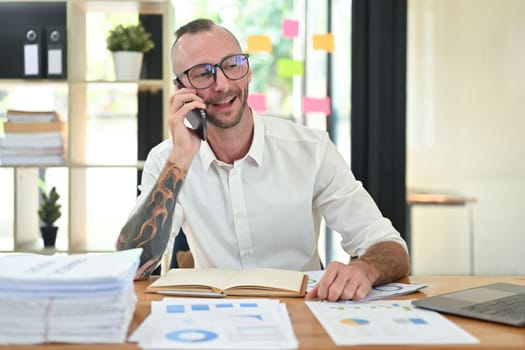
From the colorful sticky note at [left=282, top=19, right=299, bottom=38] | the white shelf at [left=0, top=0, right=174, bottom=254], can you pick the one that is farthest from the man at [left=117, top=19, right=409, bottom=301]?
the colorful sticky note at [left=282, top=19, right=299, bottom=38]

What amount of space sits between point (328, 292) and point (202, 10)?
9.29ft

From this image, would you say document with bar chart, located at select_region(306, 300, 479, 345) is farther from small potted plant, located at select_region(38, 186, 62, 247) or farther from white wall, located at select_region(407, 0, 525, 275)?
small potted plant, located at select_region(38, 186, 62, 247)

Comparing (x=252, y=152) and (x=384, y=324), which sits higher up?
(x=252, y=152)

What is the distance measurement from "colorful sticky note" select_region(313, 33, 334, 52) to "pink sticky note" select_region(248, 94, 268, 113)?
40 centimetres

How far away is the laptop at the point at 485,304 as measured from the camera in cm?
133

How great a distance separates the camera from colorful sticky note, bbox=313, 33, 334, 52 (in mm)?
3709

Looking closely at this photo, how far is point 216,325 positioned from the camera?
1232 millimetres

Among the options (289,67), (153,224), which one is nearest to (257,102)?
(289,67)

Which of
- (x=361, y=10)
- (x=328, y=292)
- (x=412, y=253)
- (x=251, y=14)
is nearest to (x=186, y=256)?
(x=328, y=292)

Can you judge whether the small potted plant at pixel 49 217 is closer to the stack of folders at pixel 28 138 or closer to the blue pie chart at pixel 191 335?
the stack of folders at pixel 28 138

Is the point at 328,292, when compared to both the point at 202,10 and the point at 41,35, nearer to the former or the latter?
the point at 41,35

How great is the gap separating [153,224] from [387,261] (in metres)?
0.59

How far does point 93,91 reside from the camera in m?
3.68

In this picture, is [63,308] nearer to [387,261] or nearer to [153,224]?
[153,224]
